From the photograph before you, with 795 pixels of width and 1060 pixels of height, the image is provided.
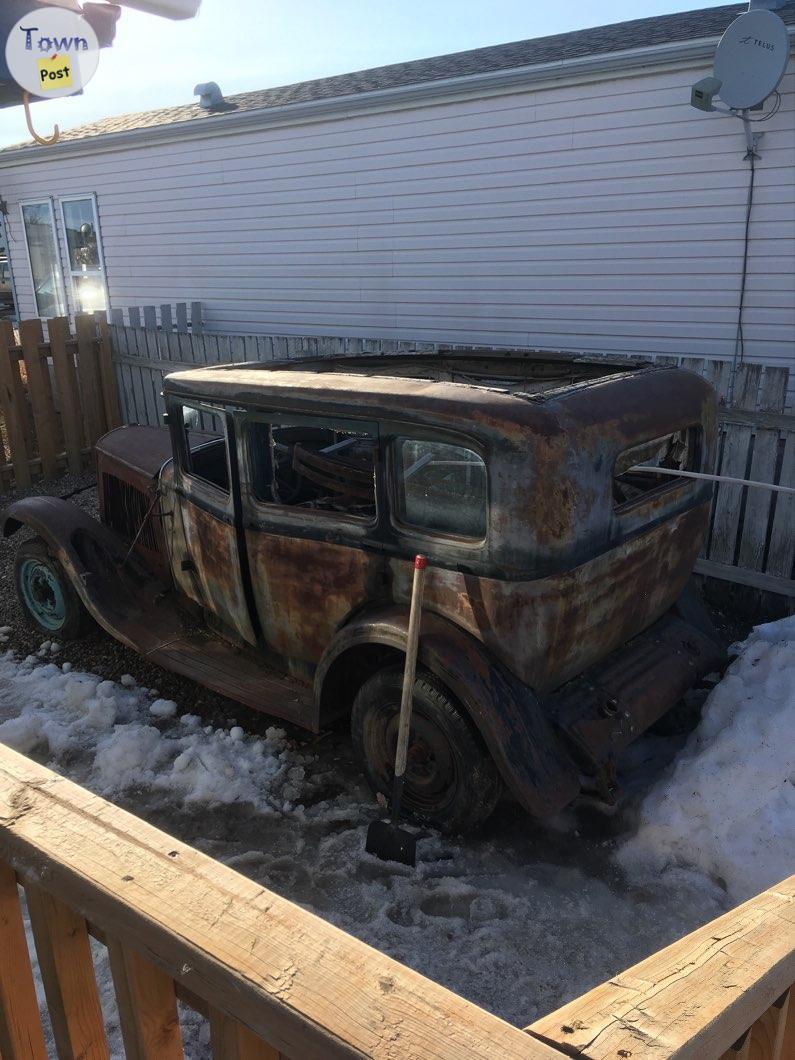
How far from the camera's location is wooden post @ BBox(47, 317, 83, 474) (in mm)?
9195

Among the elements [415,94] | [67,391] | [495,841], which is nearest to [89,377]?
[67,391]

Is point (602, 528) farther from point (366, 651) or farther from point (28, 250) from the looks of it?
point (28, 250)

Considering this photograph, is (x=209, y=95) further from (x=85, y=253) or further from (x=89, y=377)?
(x=89, y=377)

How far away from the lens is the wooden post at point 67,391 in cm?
920

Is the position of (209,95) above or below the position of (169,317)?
above

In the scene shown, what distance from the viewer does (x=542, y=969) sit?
2.97m

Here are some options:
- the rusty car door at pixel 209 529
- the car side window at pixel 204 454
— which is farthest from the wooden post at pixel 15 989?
the car side window at pixel 204 454

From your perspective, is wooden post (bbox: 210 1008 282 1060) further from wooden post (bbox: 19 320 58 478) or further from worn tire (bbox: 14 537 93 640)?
wooden post (bbox: 19 320 58 478)

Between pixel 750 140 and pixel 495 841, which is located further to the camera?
pixel 750 140

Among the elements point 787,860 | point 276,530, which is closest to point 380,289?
point 276,530

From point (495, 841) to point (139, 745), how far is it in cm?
193

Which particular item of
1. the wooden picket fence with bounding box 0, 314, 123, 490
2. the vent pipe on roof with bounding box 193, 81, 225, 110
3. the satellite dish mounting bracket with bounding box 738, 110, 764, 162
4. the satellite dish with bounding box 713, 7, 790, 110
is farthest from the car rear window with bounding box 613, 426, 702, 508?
→ the vent pipe on roof with bounding box 193, 81, 225, 110

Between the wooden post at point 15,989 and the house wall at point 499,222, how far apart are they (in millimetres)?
7979

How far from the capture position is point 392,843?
347cm
